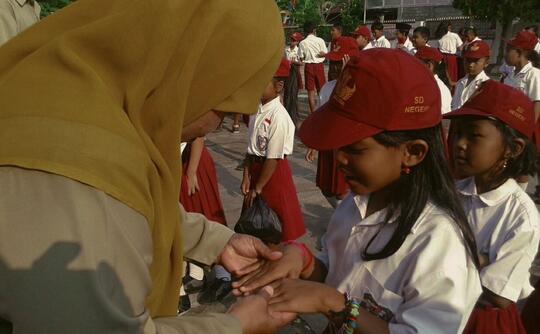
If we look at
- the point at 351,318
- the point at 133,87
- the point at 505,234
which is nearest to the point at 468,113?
the point at 505,234

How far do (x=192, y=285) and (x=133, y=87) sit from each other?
2.94m

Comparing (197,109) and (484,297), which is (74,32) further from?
(484,297)

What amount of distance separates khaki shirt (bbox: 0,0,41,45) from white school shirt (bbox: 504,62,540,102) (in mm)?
4724

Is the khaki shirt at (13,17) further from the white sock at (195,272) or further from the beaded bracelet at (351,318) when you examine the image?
the beaded bracelet at (351,318)

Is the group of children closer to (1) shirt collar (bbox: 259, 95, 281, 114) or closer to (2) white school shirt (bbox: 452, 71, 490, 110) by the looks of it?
(1) shirt collar (bbox: 259, 95, 281, 114)

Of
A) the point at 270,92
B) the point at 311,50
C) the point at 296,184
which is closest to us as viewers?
the point at 270,92

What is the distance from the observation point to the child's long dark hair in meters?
1.44

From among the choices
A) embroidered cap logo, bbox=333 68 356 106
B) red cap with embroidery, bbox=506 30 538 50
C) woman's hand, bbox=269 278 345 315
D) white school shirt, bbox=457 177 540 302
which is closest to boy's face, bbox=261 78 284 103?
white school shirt, bbox=457 177 540 302

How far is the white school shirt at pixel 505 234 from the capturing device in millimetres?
1784

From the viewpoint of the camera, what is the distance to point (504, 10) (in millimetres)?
17656

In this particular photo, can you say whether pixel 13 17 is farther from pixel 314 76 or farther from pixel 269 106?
pixel 314 76

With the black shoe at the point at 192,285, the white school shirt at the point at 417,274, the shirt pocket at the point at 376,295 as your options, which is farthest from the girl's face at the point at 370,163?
the black shoe at the point at 192,285

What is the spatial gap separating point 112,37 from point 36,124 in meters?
0.23

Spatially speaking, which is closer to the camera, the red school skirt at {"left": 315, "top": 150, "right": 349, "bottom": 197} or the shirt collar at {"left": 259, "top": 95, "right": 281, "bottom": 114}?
the shirt collar at {"left": 259, "top": 95, "right": 281, "bottom": 114}
